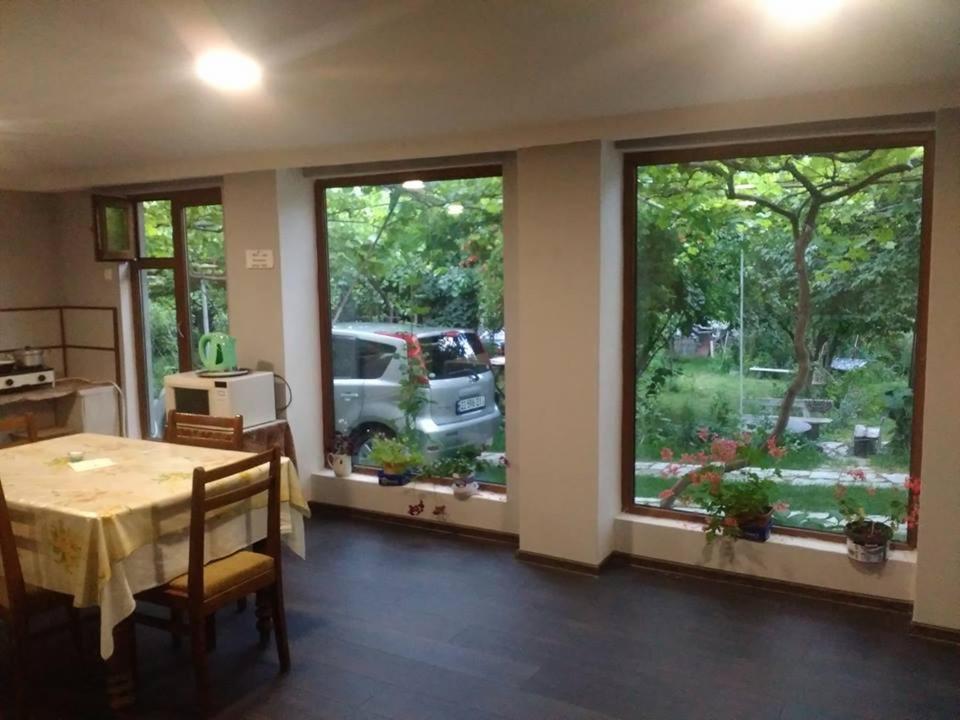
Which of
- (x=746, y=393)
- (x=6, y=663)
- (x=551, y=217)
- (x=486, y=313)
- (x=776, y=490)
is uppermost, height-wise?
(x=551, y=217)

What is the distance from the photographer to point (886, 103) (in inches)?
123

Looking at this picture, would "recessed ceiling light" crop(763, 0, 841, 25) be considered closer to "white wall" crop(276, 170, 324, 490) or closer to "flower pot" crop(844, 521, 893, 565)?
"flower pot" crop(844, 521, 893, 565)

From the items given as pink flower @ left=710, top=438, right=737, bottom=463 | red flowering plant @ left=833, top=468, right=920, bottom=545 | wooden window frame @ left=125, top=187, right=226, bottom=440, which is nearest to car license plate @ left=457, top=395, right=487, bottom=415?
pink flower @ left=710, top=438, right=737, bottom=463

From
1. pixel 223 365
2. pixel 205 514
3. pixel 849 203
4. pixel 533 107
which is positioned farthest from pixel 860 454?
pixel 223 365

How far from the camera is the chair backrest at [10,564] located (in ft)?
8.55

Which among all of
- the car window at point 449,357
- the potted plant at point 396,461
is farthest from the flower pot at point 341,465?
the car window at point 449,357

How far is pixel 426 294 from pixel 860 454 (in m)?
2.54

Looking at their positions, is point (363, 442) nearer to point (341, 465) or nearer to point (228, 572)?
point (341, 465)

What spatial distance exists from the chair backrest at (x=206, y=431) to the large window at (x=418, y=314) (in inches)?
54.8

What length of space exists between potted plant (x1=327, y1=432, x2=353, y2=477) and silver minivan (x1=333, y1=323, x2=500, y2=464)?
8 cm

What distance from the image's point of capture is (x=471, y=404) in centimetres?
473

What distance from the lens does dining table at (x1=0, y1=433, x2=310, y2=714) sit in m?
2.57

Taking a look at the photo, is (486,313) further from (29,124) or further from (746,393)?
(29,124)

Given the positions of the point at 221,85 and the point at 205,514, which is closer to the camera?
the point at 205,514
